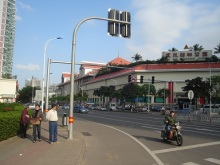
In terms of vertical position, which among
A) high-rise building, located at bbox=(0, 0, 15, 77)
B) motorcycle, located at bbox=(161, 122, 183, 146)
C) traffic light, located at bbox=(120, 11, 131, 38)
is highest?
high-rise building, located at bbox=(0, 0, 15, 77)

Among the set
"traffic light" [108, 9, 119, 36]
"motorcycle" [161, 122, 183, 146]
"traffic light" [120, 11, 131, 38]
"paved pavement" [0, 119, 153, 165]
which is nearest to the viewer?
"paved pavement" [0, 119, 153, 165]

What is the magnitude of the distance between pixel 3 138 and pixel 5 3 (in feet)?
325

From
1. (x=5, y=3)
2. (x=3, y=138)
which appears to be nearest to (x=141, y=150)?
(x=3, y=138)

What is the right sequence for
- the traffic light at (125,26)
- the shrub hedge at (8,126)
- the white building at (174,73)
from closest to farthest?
the shrub hedge at (8,126), the traffic light at (125,26), the white building at (174,73)

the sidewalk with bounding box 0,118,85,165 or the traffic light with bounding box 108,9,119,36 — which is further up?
the traffic light with bounding box 108,9,119,36

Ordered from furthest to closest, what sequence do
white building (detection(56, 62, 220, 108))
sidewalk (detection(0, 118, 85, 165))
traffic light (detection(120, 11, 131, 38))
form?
white building (detection(56, 62, 220, 108)), traffic light (detection(120, 11, 131, 38)), sidewalk (detection(0, 118, 85, 165))

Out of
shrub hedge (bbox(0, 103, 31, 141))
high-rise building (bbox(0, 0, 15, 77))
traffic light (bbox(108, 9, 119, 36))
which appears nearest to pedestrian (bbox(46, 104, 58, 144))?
shrub hedge (bbox(0, 103, 31, 141))

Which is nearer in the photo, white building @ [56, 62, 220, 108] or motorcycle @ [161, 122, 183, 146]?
motorcycle @ [161, 122, 183, 146]

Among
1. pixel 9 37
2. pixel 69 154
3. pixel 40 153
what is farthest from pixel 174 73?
pixel 40 153

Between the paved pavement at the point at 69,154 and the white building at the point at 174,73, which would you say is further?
the white building at the point at 174,73

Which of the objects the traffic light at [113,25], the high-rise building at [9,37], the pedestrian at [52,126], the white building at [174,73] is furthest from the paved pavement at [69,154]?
the high-rise building at [9,37]

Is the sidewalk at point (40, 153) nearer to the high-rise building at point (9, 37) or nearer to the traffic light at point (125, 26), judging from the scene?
the traffic light at point (125, 26)

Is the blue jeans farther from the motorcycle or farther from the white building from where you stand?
the white building

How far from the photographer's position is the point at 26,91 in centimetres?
10256
